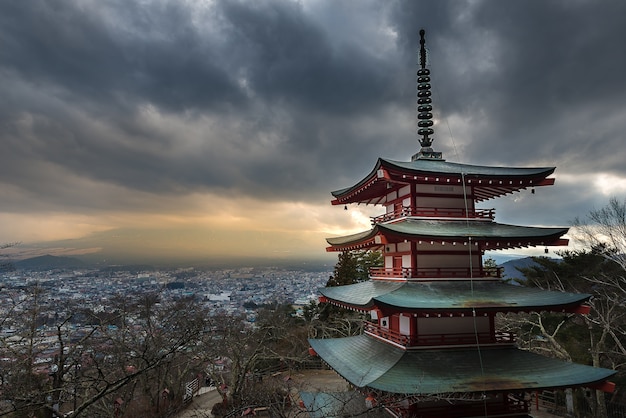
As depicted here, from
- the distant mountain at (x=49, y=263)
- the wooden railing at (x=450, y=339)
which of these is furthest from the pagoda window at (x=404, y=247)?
the distant mountain at (x=49, y=263)

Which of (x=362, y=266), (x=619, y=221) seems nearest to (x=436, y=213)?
(x=619, y=221)

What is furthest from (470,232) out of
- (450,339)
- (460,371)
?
(460,371)

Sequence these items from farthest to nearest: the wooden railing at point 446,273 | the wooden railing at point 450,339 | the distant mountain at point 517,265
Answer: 1. the distant mountain at point 517,265
2. the wooden railing at point 446,273
3. the wooden railing at point 450,339

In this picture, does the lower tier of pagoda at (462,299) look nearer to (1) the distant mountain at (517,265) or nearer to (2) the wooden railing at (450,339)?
(2) the wooden railing at (450,339)

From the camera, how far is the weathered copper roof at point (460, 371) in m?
11.1

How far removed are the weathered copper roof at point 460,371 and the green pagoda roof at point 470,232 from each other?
379 centimetres

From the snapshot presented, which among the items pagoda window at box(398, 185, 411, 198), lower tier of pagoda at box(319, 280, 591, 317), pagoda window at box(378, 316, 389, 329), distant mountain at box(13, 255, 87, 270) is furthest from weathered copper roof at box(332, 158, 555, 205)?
distant mountain at box(13, 255, 87, 270)

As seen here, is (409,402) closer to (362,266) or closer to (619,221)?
(619,221)

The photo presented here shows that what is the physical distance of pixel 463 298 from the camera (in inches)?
503

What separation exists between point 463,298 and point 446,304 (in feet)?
3.60

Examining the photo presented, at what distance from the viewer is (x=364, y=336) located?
16516 millimetres

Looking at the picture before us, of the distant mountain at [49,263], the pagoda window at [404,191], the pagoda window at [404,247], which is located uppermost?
the pagoda window at [404,191]

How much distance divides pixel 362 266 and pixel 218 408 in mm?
22648

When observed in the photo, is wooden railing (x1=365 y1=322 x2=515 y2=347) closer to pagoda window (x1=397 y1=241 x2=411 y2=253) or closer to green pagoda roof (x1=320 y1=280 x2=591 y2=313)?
green pagoda roof (x1=320 y1=280 x2=591 y2=313)
